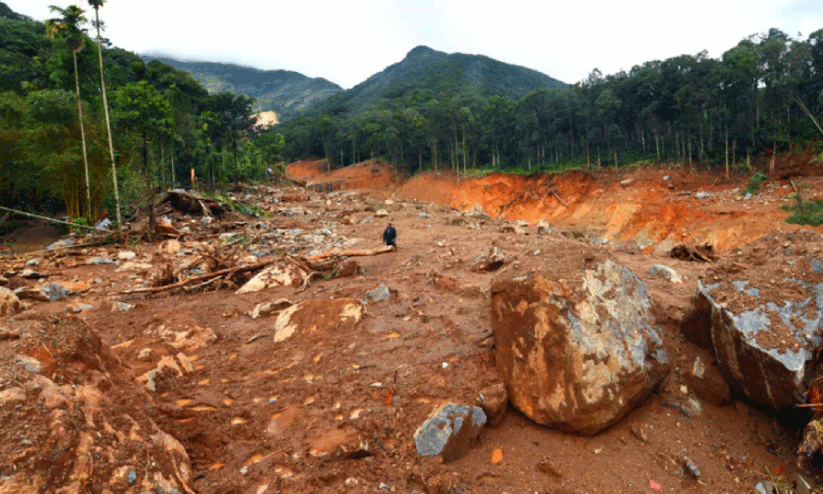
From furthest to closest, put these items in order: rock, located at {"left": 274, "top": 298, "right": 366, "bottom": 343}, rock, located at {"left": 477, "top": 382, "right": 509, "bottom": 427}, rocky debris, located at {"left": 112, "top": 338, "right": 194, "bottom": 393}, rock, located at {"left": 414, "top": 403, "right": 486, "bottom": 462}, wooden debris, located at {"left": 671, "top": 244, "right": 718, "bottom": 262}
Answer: wooden debris, located at {"left": 671, "top": 244, "right": 718, "bottom": 262}
rock, located at {"left": 274, "top": 298, "right": 366, "bottom": 343}
rocky debris, located at {"left": 112, "top": 338, "right": 194, "bottom": 393}
rock, located at {"left": 477, "top": 382, "right": 509, "bottom": 427}
rock, located at {"left": 414, "top": 403, "right": 486, "bottom": 462}

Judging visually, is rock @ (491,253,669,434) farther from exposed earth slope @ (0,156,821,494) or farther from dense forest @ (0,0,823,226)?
dense forest @ (0,0,823,226)

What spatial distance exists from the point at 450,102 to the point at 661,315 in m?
39.5

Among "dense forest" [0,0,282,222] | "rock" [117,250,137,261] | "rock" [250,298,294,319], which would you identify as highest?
"dense forest" [0,0,282,222]

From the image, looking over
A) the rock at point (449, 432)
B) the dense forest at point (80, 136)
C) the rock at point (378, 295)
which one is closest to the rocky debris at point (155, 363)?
the rock at point (449, 432)

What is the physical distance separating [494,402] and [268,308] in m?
4.37

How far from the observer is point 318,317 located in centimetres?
543

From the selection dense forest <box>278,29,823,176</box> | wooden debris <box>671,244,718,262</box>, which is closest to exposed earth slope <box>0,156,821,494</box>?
wooden debris <box>671,244,718,262</box>

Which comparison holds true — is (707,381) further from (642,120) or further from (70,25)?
(642,120)

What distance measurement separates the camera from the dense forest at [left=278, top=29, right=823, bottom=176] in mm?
27516

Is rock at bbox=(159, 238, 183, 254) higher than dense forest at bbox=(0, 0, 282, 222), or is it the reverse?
dense forest at bbox=(0, 0, 282, 222)

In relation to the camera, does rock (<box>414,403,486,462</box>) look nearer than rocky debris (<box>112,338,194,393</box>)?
Yes

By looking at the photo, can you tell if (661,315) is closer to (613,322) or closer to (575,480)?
(613,322)

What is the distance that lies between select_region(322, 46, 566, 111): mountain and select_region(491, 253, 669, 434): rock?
250ft

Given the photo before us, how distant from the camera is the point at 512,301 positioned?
3.82 meters
